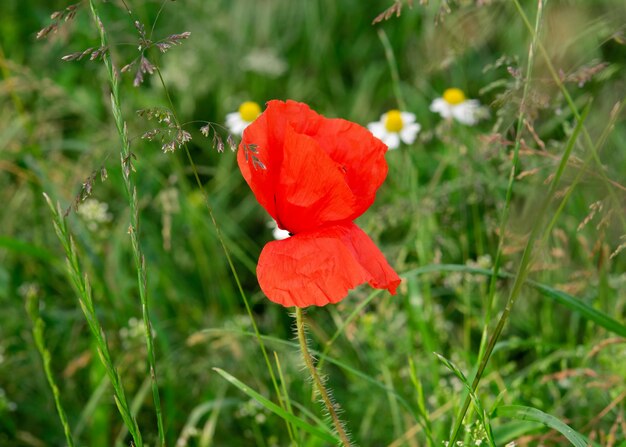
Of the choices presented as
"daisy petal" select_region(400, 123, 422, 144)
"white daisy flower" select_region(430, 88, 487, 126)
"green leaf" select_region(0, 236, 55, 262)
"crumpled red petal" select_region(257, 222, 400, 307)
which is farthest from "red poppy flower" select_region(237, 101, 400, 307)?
"white daisy flower" select_region(430, 88, 487, 126)

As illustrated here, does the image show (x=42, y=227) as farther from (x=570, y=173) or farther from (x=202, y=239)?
(x=570, y=173)

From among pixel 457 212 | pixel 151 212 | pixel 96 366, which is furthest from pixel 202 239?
pixel 457 212

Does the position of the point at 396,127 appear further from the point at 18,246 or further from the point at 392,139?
the point at 18,246

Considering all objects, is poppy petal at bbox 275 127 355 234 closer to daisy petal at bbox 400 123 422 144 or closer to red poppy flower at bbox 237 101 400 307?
red poppy flower at bbox 237 101 400 307

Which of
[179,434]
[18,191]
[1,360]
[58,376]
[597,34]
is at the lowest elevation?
[179,434]

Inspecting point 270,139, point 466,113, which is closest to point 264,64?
point 466,113

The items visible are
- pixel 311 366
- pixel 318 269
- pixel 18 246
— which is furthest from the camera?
pixel 18 246

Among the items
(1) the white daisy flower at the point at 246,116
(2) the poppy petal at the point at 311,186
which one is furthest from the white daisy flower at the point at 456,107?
(2) the poppy petal at the point at 311,186
